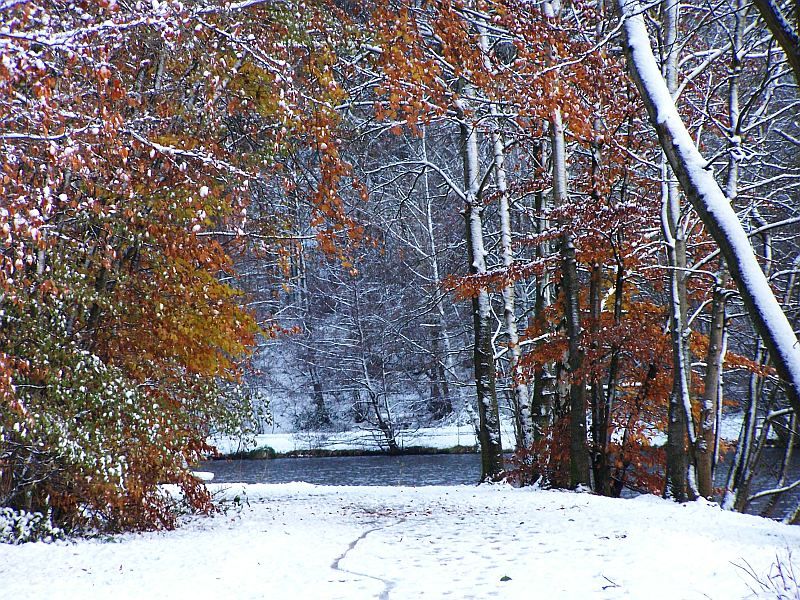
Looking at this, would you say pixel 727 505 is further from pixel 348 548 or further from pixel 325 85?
pixel 325 85

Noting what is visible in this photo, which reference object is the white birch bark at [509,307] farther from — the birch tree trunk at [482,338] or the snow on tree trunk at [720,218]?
the snow on tree trunk at [720,218]

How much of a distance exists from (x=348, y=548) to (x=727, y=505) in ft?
22.0

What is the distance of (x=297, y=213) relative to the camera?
41.1ft

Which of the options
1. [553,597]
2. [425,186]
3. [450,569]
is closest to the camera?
[553,597]

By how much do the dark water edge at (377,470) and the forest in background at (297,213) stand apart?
16.8 feet

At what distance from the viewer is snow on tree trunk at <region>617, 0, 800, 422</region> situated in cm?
516

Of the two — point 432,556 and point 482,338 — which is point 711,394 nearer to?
point 482,338

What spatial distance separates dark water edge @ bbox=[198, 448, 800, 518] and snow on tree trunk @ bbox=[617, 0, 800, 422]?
42.8 ft

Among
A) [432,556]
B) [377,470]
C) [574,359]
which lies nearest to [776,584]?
[432,556]

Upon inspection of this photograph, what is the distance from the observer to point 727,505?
11.7m

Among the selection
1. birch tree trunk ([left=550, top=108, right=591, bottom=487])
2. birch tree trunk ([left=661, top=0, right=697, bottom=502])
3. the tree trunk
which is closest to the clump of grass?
birch tree trunk ([left=661, top=0, right=697, bottom=502])

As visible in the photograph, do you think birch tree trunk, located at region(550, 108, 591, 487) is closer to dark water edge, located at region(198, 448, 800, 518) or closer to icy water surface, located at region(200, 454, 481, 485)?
dark water edge, located at region(198, 448, 800, 518)

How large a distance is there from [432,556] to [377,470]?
19.0m

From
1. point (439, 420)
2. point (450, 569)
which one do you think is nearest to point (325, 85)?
point (450, 569)
